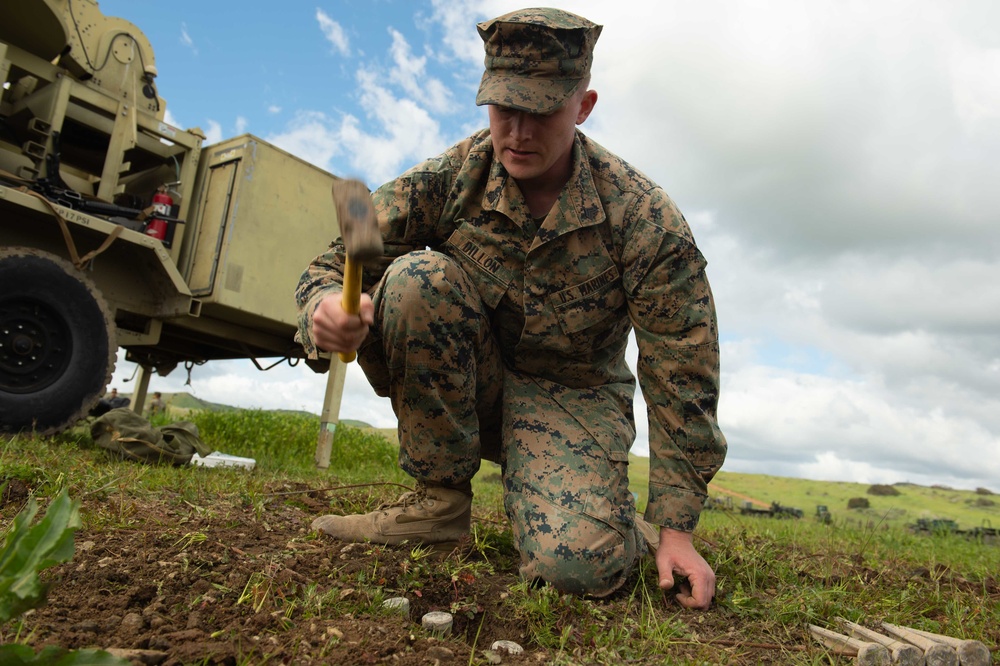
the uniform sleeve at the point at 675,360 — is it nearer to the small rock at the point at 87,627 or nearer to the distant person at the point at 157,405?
the small rock at the point at 87,627

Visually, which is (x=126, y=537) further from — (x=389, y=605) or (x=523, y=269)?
(x=523, y=269)

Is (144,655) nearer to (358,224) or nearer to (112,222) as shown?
(358,224)

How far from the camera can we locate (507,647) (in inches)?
64.3

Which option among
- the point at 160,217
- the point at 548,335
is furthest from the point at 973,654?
the point at 160,217

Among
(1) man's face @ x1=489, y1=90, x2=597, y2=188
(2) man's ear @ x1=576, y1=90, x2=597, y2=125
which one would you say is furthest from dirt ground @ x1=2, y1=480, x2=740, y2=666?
(2) man's ear @ x1=576, y1=90, x2=597, y2=125

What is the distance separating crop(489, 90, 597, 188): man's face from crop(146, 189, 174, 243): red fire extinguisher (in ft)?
11.2

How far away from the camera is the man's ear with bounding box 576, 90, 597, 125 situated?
2334 millimetres

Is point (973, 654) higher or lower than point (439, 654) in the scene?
higher

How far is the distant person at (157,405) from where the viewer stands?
305 inches

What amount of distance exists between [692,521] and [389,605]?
92 cm

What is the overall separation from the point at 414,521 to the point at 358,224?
3.62ft

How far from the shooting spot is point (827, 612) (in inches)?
78.6

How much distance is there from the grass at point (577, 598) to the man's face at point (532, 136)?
3.72 ft

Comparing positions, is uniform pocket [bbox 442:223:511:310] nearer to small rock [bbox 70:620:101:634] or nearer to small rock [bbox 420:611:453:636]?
small rock [bbox 420:611:453:636]
